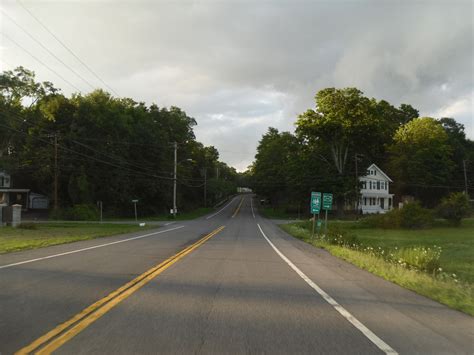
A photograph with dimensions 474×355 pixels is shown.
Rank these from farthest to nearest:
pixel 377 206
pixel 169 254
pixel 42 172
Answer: pixel 377 206, pixel 42 172, pixel 169 254

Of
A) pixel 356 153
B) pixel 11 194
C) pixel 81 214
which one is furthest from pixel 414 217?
pixel 11 194

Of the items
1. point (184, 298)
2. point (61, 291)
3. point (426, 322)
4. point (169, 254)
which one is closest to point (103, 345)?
point (184, 298)

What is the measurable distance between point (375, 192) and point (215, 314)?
275 ft

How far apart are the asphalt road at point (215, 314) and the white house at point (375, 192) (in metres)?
75.8

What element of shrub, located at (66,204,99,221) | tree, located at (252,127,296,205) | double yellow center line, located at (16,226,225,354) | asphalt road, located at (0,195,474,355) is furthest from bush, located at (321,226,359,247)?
tree, located at (252,127,296,205)

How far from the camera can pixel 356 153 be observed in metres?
74.4

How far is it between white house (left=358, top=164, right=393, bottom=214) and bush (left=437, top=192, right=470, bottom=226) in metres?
28.4

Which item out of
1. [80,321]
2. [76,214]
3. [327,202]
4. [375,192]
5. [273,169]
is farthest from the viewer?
[273,169]

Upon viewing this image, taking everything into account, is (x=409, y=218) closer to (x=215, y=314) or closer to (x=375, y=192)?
(x=375, y=192)

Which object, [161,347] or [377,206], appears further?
[377,206]

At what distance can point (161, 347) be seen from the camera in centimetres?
538

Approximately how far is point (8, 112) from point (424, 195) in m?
76.5

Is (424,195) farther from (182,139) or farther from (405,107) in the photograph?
(182,139)

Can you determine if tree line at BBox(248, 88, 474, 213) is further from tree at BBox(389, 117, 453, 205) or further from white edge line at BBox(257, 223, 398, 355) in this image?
white edge line at BBox(257, 223, 398, 355)
